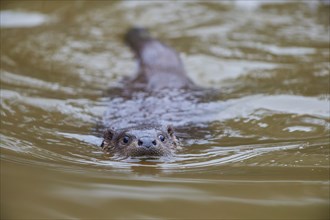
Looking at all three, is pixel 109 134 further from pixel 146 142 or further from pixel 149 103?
pixel 149 103

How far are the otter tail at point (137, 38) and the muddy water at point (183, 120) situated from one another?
0.50ft

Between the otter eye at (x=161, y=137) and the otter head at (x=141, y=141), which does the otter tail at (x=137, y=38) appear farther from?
the otter eye at (x=161, y=137)

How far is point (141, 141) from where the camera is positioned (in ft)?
14.1

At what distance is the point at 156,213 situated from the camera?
120 inches

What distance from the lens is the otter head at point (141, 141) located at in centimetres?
430

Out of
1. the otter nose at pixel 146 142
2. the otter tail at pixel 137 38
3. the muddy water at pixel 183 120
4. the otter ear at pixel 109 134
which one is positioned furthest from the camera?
the otter tail at pixel 137 38

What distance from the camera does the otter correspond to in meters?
4.39

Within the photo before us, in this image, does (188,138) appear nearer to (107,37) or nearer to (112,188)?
(112,188)

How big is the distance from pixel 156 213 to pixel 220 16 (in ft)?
19.4

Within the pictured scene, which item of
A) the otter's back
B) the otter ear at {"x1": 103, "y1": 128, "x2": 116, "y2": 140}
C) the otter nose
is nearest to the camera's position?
the otter nose

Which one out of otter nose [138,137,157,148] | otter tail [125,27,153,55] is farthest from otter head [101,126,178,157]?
otter tail [125,27,153,55]

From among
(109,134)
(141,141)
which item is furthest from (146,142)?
(109,134)

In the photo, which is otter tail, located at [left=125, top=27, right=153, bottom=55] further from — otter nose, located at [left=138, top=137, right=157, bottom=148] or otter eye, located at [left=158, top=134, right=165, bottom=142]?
otter nose, located at [left=138, top=137, right=157, bottom=148]

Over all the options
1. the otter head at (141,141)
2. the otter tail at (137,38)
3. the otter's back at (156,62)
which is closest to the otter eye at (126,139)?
the otter head at (141,141)
